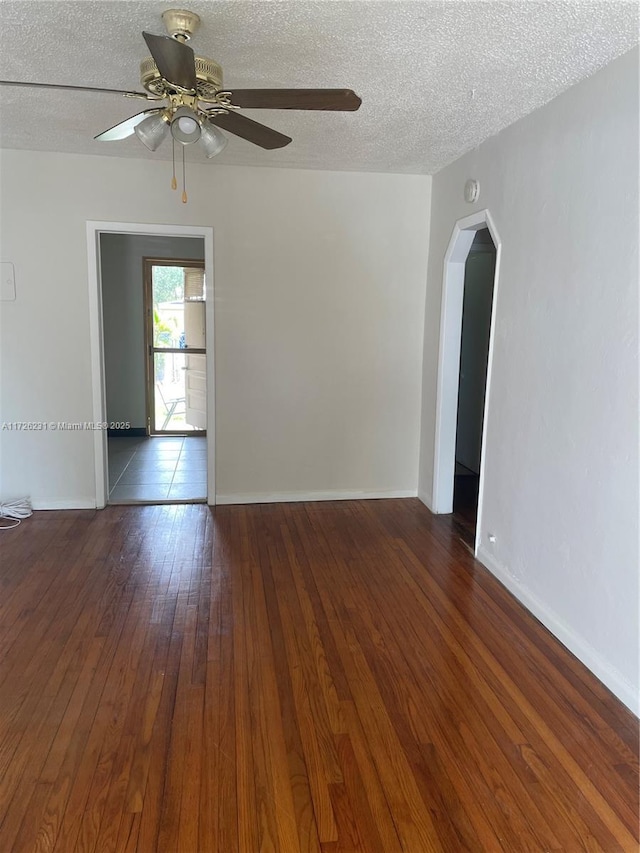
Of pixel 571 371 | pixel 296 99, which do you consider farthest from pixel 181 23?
pixel 571 371

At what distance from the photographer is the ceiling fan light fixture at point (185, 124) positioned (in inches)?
77.5

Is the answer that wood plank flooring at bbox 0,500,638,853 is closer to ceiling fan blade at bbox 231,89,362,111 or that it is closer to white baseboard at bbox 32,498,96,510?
white baseboard at bbox 32,498,96,510

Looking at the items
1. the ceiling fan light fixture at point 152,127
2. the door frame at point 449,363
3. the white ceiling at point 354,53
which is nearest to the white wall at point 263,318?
the door frame at point 449,363

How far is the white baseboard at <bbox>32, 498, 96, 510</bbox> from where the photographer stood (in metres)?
4.18

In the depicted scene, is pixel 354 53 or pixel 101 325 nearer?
pixel 354 53

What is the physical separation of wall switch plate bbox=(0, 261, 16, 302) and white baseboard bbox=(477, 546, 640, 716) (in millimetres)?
3612

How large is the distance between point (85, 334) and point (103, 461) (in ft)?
3.11

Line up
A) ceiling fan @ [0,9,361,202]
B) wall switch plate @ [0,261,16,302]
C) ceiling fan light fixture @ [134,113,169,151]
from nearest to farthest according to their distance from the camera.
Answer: ceiling fan @ [0,9,361,202] → ceiling fan light fixture @ [134,113,169,151] → wall switch plate @ [0,261,16,302]

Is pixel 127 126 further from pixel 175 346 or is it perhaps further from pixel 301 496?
pixel 175 346

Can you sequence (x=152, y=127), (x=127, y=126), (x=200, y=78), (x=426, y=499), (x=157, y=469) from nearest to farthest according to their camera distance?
(x=200, y=78) < (x=152, y=127) < (x=127, y=126) < (x=426, y=499) < (x=157, y=469)

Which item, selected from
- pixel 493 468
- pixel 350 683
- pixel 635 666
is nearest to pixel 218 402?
pixel 493 468

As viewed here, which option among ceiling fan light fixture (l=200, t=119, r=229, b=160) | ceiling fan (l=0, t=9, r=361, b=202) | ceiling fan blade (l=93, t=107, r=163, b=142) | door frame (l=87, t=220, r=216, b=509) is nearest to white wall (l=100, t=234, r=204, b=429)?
door frame (l=87, t=220, r=216, b=509)

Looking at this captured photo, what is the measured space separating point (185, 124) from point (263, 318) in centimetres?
225

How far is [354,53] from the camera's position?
2217mm
